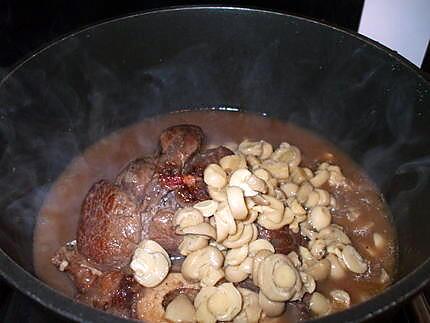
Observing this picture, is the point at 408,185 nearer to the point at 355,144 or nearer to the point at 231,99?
the point at 355,144

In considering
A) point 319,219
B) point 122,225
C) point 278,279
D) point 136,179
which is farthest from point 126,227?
point 319,219

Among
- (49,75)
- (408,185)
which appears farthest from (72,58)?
(408,185)

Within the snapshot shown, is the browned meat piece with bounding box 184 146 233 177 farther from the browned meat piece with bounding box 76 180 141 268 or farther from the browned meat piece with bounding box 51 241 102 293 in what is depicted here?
the browned meat piece with bounding box 51 241 102 293

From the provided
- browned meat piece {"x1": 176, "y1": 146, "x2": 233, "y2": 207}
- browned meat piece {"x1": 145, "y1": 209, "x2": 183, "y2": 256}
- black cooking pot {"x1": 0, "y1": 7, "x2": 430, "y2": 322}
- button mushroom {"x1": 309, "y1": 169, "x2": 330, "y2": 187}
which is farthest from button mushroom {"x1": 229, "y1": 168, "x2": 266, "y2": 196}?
black cooking pot {"x1": 0, "y1": 7, "x2": 430, "y2": 322}

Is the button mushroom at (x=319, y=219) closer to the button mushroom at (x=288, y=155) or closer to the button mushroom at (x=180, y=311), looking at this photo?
the button mushroom at (x=288, y=155)

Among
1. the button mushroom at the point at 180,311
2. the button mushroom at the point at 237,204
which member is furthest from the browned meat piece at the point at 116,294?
the button mushroom at the point at 237,204
